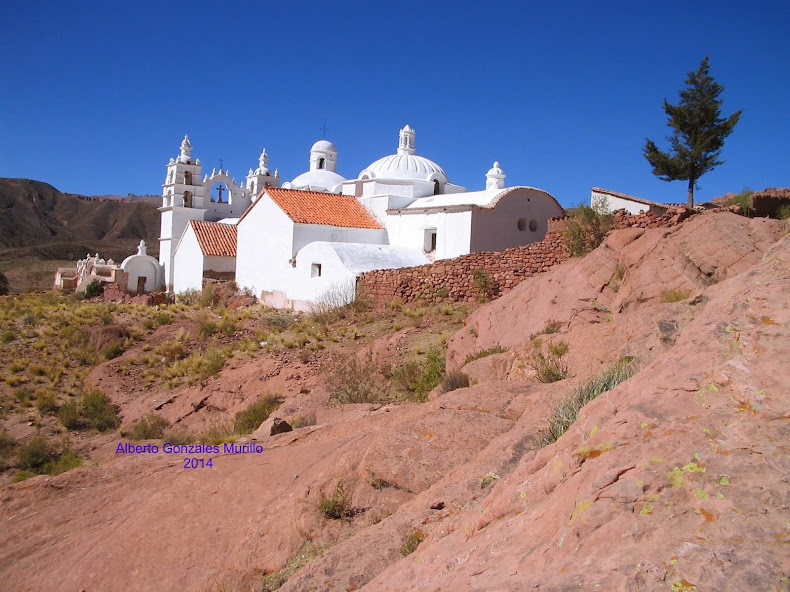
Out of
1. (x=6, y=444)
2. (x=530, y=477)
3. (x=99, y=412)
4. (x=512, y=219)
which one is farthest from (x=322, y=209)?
(x=530, y=477)

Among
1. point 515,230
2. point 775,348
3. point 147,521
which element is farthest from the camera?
point 515,230

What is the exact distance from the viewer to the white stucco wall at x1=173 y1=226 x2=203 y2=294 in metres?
28.1

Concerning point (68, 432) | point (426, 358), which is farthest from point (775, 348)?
point (68, 432)

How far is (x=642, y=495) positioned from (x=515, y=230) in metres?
20.7

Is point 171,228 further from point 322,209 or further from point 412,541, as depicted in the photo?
point 412,541

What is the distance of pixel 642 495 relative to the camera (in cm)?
230

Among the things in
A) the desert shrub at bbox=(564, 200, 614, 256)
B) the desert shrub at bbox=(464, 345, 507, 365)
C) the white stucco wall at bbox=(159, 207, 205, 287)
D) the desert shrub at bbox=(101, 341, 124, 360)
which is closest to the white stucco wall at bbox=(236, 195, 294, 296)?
the desert shrub at bbox=(101, 341, 124, 360)

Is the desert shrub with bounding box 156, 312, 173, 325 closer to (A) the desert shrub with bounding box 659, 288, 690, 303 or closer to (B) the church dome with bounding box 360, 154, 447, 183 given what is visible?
(B) the church dome with bounding box 360, 154, 447, 183

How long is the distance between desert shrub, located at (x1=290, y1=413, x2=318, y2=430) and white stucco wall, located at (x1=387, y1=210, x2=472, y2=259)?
12.9m

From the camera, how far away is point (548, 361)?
781 centimetres

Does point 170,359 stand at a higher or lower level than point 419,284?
lower

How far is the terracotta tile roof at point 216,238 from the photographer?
2809 cm

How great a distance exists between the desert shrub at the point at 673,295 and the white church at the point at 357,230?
11433 millimetres

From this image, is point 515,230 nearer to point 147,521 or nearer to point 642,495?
point 147,521
